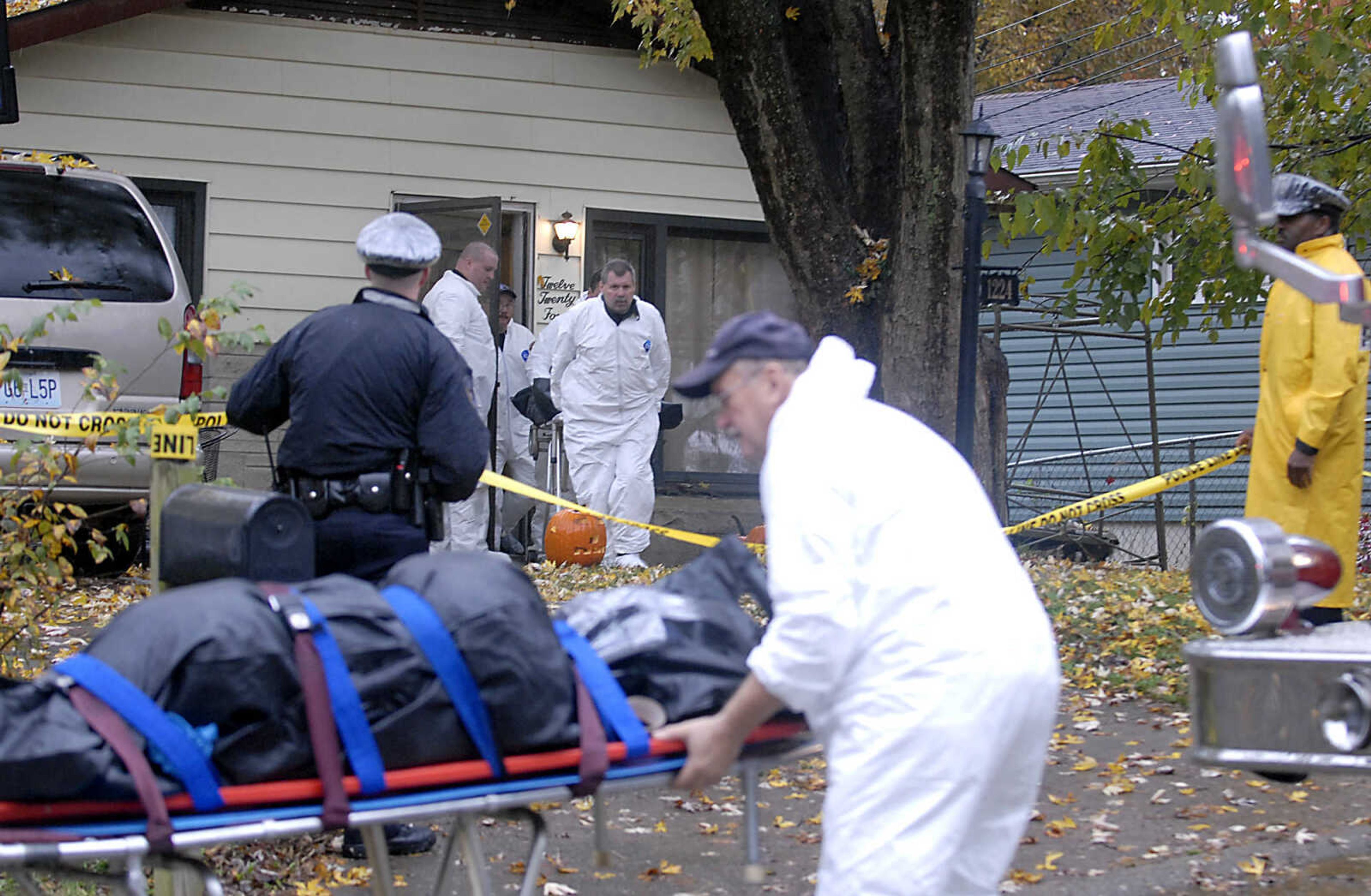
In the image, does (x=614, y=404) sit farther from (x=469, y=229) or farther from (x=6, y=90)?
(x=6, y=90)

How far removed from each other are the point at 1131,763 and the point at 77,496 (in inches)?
232

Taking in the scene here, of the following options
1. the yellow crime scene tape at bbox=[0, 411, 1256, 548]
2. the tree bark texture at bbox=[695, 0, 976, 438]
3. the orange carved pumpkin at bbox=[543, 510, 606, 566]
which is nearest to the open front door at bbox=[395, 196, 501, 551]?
the orange carved pumpkin at bbox=[543, 510, 606, 566]

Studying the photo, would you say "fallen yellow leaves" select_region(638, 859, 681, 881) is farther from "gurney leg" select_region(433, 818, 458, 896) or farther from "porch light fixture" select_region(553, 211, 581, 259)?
"porch light fixture" select_region(553, 211, 581, 259)

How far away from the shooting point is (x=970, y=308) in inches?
333

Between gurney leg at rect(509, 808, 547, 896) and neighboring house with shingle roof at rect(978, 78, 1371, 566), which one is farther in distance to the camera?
neighboring house with shingle roof at rect(978, 78, 1371, 566)

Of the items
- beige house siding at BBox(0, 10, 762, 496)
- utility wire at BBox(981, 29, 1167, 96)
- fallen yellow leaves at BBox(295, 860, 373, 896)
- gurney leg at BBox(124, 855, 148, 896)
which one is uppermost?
utility wire at BBox(981, 29, 1167, 96)

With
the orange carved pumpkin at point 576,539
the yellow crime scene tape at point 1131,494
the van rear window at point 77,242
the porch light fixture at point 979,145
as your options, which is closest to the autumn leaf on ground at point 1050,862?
the yellow crime scene tape at point 1131,494

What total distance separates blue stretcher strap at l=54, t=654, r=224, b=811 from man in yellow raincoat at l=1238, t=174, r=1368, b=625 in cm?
397

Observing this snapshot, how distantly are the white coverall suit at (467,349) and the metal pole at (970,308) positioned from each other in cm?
311

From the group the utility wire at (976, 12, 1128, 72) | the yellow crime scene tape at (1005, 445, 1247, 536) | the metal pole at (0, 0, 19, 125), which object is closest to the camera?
the metal pole at (0, 0, 19, 125)

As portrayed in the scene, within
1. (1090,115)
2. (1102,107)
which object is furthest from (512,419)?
(1102,107)

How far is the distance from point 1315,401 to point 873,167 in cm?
391

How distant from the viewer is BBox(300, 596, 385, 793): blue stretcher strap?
116 inches

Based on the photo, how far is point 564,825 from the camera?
5.55 m
